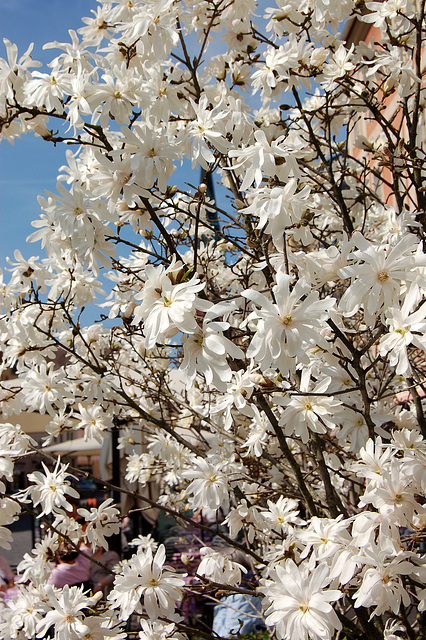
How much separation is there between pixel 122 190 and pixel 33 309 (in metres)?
1.30

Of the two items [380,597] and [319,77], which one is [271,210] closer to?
[380,597]

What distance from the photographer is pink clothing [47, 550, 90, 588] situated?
4.32m

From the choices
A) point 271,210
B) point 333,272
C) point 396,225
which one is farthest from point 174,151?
point 396,225

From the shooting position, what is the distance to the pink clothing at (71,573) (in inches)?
170

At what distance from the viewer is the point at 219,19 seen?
9.04ft

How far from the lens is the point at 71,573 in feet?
14.5

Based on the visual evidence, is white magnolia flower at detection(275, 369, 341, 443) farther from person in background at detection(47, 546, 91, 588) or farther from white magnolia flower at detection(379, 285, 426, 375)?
person in background at detection(47, 546, 91, 588)

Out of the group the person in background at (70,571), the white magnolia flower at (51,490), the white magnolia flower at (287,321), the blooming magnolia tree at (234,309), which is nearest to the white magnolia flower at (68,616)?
the blooming magnolia tree at (234,309)

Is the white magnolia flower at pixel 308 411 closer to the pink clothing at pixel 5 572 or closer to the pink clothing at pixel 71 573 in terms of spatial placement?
the pink clothing at pixel 71 573

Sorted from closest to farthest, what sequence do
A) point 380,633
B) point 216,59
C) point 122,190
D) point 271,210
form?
point 271,210 → point 122,190 → point 380,633 → point 216,59

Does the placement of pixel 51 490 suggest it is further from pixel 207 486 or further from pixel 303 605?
pixel 303 605

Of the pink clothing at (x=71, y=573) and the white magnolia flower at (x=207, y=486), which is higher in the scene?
the white magnolia flower at (x=207, y=486)

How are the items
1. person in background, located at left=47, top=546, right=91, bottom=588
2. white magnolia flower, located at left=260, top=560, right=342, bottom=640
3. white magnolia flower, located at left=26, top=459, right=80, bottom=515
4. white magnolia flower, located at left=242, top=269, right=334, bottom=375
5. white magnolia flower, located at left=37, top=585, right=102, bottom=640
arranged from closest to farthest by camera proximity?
white magnolia flower, located at left=242, top=269, right=334, bottom=375 → white magnolia flower, located at left=260, top=560, right=342, bottom=640 → white magnolia flower, located at left=37, top=585, right=102, bottom=640 → white magnolia flower, located at left=26, top=459, right=80, bottom=515 → person in background, located at left=47, top=546, right=91, bottom=588

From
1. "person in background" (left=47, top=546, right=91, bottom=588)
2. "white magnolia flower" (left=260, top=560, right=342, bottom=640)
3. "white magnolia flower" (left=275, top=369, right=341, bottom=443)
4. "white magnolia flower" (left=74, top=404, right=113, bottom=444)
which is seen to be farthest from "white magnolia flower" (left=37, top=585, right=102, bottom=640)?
"person in background" (left=47, top=546, right=91, bottom=588)
